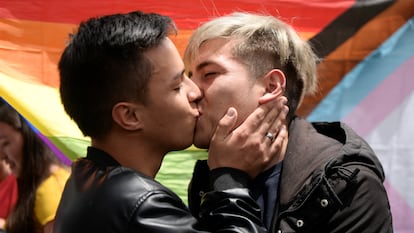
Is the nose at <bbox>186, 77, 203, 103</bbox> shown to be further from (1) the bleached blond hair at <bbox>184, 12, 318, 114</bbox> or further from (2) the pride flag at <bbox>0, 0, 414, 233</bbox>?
(2) the pride flag at <bbox>0, 0, 414, 233</bbox>

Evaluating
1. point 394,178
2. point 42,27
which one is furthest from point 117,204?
point 394,178

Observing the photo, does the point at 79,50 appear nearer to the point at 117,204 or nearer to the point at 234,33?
the point at 117,204

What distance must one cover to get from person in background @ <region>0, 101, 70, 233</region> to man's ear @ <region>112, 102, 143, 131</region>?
58.8 inches

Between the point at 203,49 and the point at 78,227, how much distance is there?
77 cm

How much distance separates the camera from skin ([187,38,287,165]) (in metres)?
2.24

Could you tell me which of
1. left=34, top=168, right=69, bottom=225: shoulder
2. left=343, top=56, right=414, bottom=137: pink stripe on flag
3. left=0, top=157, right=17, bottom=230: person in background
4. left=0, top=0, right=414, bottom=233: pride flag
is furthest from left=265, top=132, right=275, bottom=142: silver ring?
left=0, top=157, right=17, bottom=230: person in background

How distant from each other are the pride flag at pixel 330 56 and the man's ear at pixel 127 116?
1.08m

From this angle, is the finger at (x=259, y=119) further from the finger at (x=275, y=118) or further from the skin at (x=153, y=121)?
the skin at (x=153, y=121)

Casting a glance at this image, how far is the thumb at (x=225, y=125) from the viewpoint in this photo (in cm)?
215

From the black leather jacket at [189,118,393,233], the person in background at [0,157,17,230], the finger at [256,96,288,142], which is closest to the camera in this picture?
the black leather jacket at [189,118,393,233]

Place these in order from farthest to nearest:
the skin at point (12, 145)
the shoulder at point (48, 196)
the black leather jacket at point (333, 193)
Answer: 1. the skin at point (12, 145)
2. the shoulder at point (48, 196)
3. the black leather jacket at point (333, 193)

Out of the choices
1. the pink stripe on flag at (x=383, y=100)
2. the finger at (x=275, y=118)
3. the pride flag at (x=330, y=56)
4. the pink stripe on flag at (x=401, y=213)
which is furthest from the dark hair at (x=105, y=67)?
the pink stripe on flag at (x=401, y=213)

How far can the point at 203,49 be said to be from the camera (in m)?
2.38

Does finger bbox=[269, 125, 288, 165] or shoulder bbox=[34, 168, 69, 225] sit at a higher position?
finger bbox=[269, 125, 288, 165]
